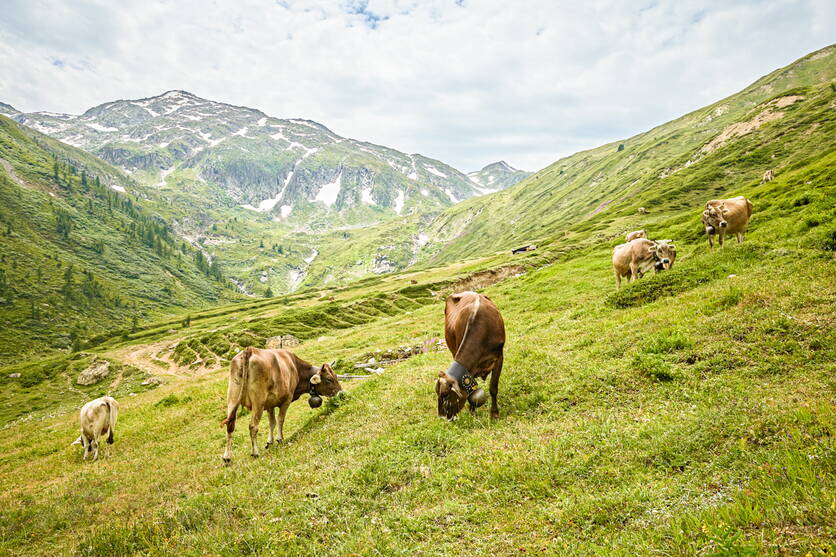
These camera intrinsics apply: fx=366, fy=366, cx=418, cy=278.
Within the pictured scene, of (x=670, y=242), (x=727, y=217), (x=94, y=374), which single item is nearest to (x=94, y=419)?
(x=670, y=242)

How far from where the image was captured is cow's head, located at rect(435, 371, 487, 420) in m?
10.6

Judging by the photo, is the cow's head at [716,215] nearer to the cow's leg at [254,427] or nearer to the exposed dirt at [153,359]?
the cow's leg at [254,427]

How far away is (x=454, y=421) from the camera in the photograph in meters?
11.1

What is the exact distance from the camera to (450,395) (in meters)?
10.9

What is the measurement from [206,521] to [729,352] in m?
13.9

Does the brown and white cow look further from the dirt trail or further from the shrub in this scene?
the dirt trail

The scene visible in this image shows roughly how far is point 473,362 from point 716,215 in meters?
22.6

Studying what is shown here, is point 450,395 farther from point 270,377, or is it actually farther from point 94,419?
point 94,419

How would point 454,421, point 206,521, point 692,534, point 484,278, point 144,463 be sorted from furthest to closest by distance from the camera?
point 484,278, point 144,463, point 454,421, point 206,521, point 692,534

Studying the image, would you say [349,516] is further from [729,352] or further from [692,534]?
[729,352]

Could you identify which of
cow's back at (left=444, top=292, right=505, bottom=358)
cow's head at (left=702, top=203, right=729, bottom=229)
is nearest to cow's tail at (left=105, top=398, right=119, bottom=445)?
cow's back at (left=444, top=292, right=505, bottom=358)

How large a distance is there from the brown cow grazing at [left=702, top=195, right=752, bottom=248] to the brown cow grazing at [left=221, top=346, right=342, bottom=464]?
84.9 feet

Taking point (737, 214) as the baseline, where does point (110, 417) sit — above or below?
below

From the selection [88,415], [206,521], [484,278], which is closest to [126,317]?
[484,278]
